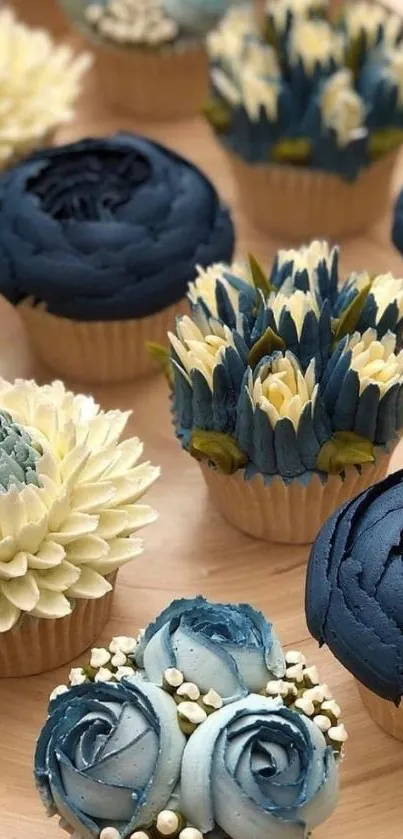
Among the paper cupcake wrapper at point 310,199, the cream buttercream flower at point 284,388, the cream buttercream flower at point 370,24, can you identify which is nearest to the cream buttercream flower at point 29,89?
the paper cupcake wrapper at point 310,199

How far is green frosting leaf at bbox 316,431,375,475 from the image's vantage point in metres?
1.00

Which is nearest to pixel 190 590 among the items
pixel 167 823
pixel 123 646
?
pixel 123 646

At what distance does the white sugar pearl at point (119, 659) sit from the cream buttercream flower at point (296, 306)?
32 cm

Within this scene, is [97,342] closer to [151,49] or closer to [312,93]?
[312,93]

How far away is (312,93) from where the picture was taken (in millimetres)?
1358

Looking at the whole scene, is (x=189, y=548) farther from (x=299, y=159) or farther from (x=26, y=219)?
(x=299, y=159)

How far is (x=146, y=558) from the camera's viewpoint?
110cm

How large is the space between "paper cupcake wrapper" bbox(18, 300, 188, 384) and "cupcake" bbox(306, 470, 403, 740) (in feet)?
1.27


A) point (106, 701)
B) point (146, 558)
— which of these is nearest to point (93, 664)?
point (106, 701)

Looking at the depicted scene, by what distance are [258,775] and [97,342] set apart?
1.89ft

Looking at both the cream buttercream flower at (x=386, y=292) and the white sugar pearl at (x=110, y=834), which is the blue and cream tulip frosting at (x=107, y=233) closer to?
the cream buttercream flower at (x=386, y=292)

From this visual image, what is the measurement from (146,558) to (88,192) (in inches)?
15.3

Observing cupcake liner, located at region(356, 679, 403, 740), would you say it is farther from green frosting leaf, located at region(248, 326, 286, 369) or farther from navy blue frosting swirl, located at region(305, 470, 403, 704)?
green frosting leaf, located at region(248, 326, 286, 369)

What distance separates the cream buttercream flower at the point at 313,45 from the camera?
1.36 m
